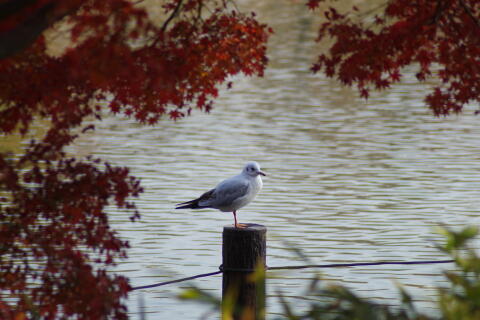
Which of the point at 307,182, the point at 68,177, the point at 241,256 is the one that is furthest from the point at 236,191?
the point at 307,182

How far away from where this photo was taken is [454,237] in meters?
4.02

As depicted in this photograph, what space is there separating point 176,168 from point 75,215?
46.1ft

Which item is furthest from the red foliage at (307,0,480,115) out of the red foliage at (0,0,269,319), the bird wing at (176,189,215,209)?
the red foliage at (0,0,269,319)

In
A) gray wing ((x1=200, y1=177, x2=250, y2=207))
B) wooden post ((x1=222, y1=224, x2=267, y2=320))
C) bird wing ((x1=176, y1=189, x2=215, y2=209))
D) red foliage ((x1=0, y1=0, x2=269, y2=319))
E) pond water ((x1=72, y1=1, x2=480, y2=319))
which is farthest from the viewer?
pond water ((x1=72, y1=1, x2=480, y2=319))

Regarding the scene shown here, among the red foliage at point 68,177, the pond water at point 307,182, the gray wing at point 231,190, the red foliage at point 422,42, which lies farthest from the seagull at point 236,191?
the red foliage at point 68,177

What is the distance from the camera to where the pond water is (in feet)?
44.5

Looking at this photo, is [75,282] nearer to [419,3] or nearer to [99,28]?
[99,28]

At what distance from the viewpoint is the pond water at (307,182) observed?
1357 cm

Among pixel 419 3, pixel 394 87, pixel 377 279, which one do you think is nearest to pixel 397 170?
pixel 377 279

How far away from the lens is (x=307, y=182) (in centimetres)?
1942

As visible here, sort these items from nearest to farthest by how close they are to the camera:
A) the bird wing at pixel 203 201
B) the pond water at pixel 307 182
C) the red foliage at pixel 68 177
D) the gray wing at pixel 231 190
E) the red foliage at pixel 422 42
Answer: the red foliage at pixel 68 177
the red foliage at pixel 422 42
the gray wing at pixel 231 190
the bird wing at pixel 203 201
the pond water at pixel 307 182

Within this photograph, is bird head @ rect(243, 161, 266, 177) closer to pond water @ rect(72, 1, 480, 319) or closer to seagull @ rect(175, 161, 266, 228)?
seagull @ rect(175, 161, 266, 228)

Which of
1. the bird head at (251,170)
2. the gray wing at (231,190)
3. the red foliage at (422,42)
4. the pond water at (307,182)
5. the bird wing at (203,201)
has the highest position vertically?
the red foliage at (422,42)

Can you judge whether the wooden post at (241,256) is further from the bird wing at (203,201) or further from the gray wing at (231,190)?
the bird wing at (203,201)
